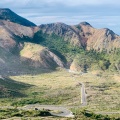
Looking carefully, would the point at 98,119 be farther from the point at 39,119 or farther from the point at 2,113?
the point at 2,113

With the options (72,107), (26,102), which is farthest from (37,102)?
(72,107)

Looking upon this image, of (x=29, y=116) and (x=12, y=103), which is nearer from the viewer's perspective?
(x=29, y=116)

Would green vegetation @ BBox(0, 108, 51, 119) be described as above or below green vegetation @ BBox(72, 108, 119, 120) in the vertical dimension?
above

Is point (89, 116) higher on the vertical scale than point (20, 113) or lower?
lower

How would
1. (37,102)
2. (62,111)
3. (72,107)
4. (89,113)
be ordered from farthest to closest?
(37,102)
(72,107)
(62,111)
(89,113)

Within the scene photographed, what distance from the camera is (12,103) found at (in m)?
190

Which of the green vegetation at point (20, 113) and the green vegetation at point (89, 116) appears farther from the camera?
the green vegetation at point (20, 113)

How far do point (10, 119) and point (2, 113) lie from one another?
1797 centimetres

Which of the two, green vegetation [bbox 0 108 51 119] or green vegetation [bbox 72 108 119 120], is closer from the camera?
green vegetation [bbox 72 108 119 120]

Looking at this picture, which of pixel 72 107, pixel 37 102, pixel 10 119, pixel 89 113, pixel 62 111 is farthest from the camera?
pixel 37 102

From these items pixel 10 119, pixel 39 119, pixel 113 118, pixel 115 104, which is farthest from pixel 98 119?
pixel 115 104

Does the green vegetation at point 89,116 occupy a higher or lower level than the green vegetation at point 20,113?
lower

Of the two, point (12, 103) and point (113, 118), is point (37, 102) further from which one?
point (113, 118)

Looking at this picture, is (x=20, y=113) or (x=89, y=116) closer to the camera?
(x=20, y=113)
